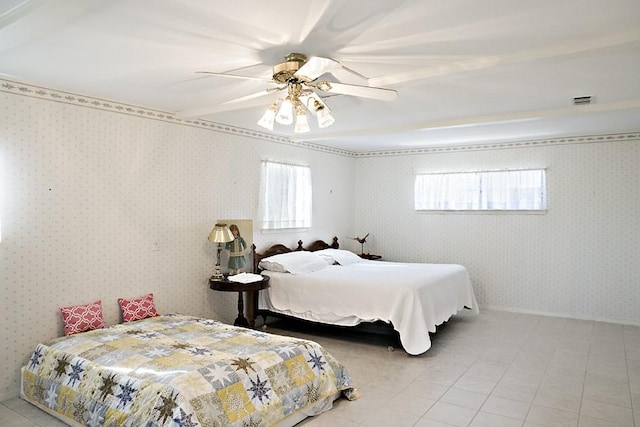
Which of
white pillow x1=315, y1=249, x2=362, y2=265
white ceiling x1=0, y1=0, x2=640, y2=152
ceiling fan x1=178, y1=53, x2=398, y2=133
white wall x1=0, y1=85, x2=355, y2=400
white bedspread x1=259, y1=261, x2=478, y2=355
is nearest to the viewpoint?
white ceiling x1=0, y1=0, x2=640, y2=152

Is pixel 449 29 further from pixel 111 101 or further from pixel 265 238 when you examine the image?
pixel 265 238

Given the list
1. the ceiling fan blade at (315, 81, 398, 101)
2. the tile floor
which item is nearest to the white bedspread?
the tile floor

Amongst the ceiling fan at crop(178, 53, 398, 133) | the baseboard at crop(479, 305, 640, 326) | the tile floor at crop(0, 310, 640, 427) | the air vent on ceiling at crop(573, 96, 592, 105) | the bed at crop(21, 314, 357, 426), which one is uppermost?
the air vent on ceiling at crop(573, 96, 592, 105)

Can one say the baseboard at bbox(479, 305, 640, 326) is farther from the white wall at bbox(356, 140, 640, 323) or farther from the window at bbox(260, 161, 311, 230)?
the window at bbox(260, 161, 311, 230)

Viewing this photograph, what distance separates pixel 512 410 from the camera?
10.4ft

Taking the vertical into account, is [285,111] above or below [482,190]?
above

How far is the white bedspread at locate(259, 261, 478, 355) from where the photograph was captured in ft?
14.3

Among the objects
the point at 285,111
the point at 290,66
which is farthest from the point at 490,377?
the point at 290,66

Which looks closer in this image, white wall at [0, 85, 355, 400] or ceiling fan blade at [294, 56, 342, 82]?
ceiling fan blade at [294, 56, 342, 82]

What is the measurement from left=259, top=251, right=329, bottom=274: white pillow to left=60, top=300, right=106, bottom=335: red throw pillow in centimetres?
200

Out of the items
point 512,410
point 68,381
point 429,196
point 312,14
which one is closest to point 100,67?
point 312,14

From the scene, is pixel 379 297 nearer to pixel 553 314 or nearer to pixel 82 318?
pixel 82 318

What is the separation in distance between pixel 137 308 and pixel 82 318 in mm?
494

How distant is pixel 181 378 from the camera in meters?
2.55
